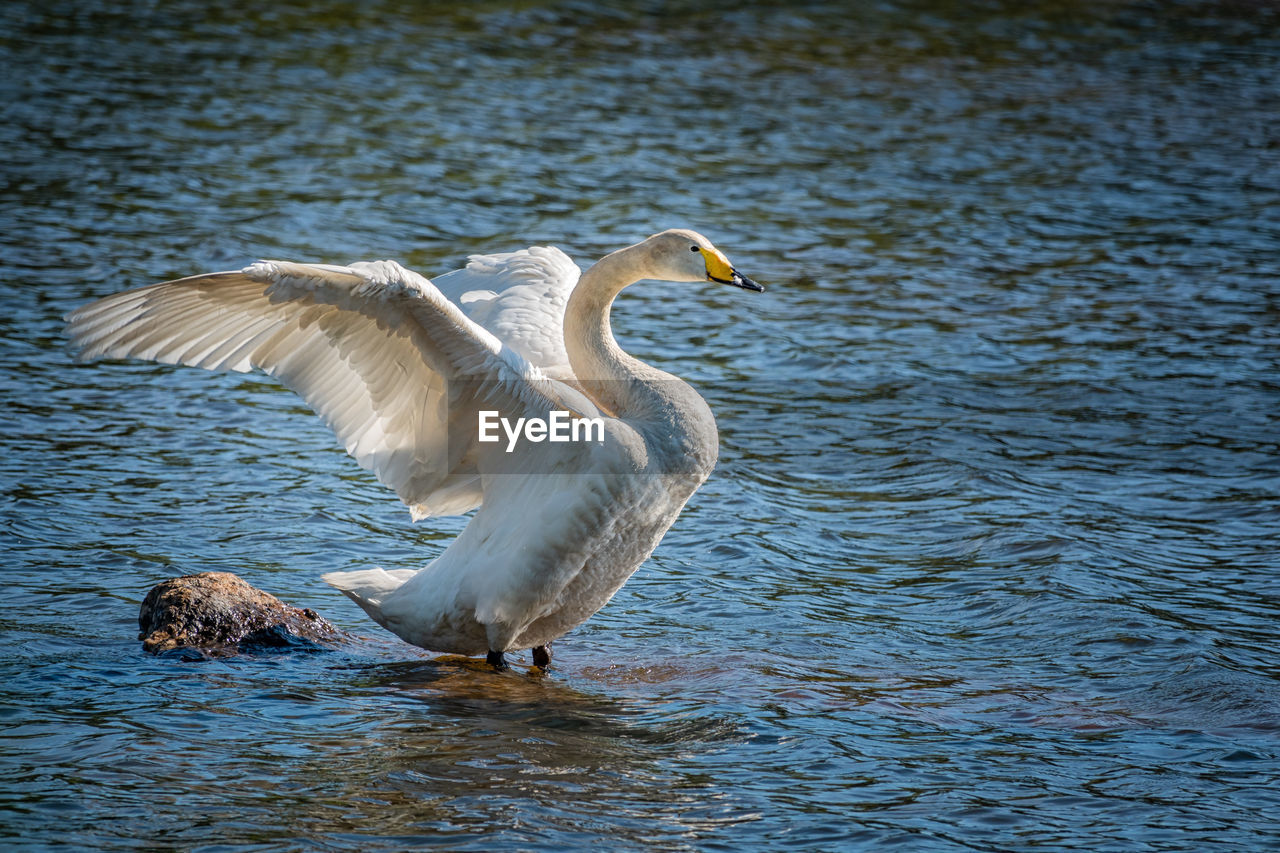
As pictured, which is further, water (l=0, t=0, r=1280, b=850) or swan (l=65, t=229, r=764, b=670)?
swan (l=65, t=229, r=764, b=670)

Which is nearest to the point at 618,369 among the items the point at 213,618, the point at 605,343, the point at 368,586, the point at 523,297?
the point at 605,343

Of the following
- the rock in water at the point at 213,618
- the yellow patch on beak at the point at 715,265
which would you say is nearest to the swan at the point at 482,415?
the yellow patch on beak at the point at 715,265

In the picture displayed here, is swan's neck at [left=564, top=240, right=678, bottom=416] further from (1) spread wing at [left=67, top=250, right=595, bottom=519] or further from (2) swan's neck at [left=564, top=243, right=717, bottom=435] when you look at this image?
(1) spread wing at [left=67, top=250, right=595, bottom=519]

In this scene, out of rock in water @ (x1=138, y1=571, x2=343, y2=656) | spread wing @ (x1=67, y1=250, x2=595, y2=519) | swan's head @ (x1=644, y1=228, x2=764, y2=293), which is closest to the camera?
spread wing @ (x1=67, y1=250, x2=595, y2=519)

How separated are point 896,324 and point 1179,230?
4146mm

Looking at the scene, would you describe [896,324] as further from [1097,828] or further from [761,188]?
[1097,828]

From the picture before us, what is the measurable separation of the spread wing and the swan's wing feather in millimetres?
654

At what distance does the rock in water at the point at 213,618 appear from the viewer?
686 centimetres

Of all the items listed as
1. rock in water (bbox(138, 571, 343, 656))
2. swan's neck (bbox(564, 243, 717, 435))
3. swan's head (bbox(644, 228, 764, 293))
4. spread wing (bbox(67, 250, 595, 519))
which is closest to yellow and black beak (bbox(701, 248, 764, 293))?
swan's head (bbox(644, 228, 764, 293))

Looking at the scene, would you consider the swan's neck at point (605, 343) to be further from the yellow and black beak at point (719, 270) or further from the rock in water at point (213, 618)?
the rock in water at point (213, 618)

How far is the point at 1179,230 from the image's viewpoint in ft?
49.0

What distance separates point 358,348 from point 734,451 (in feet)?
14.1

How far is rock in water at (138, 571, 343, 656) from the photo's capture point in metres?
6.86

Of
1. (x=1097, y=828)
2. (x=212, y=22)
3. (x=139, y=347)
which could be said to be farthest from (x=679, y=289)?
(x=212, y=22)
